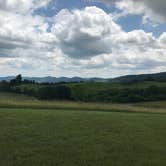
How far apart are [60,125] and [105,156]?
5537 mm

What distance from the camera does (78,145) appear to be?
931 centimetres

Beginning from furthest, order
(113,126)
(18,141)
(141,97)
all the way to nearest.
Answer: (141,97) → (113,126) → (18,141)

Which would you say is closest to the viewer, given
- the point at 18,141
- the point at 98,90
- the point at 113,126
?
the point at 18,141

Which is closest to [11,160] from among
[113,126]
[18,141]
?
[18,141]

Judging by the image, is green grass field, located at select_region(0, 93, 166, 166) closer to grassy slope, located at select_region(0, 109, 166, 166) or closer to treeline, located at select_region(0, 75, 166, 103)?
grassy slope, located at select_region(0, 109, 166, 166)

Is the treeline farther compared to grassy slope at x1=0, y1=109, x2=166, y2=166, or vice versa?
the treeline

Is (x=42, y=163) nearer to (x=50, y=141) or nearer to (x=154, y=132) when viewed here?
(x=50, y=141)

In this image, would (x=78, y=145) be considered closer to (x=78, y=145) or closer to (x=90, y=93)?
(x=78, y=145)

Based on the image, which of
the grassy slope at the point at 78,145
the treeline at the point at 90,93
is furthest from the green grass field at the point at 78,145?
the treeline at the point at 90,93

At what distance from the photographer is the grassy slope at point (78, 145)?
7.53 m

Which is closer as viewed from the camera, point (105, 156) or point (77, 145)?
point (105, 156)

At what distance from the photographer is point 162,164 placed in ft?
24.6

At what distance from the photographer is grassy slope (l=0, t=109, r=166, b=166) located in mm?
7529

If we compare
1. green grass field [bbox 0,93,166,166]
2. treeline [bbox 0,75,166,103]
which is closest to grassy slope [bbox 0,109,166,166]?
green grass field [bbox 0,93,166,166]
